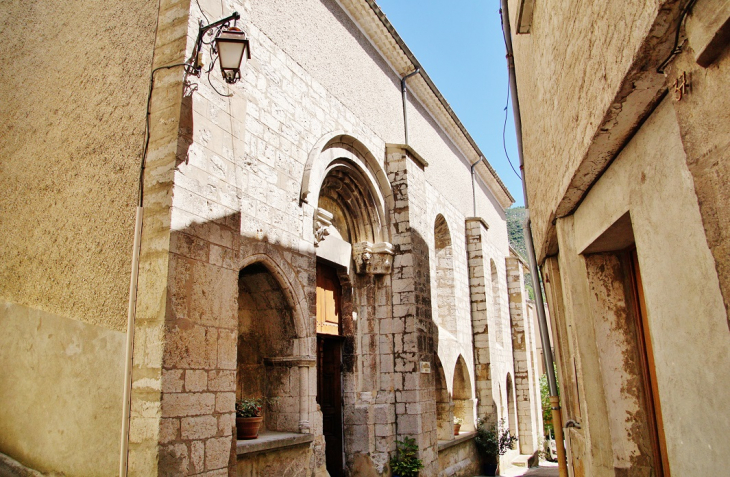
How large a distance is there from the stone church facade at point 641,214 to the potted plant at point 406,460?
279 centimetres

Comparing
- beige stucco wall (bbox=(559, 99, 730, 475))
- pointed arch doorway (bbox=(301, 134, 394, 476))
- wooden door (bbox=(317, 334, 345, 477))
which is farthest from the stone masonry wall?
beige stucco wall (bbox=(559, 99, 730, 475))

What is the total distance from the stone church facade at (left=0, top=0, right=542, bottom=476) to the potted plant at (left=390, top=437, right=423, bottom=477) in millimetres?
116

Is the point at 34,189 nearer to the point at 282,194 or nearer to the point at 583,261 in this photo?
the point at 282,194

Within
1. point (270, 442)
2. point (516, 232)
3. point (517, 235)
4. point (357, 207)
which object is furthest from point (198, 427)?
point (516, 232)

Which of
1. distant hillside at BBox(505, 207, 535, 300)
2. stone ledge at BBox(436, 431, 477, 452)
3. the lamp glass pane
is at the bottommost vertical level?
stone ledge at BBox(436, 431, 477, 452)

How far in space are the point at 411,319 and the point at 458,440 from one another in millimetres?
3514

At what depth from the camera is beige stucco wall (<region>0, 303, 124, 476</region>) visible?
3859 mm

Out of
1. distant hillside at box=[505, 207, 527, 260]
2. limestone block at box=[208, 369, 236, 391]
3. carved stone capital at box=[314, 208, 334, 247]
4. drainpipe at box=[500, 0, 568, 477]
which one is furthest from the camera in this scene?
distant hillside at box=[505, 207, 527, 260]

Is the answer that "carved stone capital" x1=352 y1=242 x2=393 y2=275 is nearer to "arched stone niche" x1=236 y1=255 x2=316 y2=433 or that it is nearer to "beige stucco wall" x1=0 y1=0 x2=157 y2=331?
"arched stone niche" x1=236 y1=255 x2=316 y2=433

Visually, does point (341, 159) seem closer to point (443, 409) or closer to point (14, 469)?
point (14, 469)

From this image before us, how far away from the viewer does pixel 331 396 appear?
7.44 meters

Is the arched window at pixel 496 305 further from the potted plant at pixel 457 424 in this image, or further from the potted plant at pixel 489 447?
the potted plant at pixel 457 424

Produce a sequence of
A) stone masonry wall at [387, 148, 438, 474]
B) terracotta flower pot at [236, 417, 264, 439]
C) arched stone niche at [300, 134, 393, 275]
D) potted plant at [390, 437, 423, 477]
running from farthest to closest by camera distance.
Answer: stone masonry wall at [387, 148, 438, 474] → arched stone niche at [300, 134, 393, 275] → potted plant at [390, 437, 423, 477] → terracotta flower pot at [236, 417, 264, 439]

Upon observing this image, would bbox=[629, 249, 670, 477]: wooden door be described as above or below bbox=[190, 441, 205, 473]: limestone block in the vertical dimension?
above
